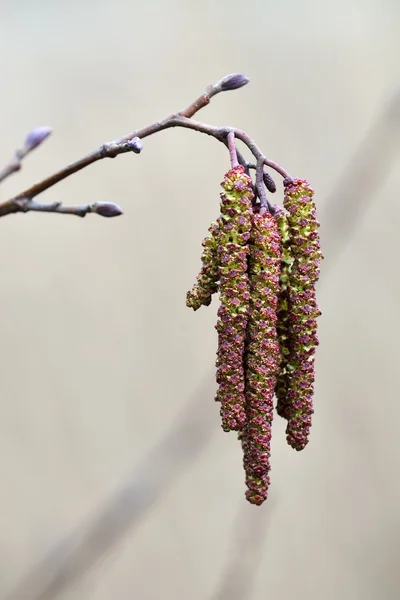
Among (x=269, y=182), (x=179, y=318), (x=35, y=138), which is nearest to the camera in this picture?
(x=35, y=138)

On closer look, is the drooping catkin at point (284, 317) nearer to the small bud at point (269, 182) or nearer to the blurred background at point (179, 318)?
the small bud at point (269, 182)

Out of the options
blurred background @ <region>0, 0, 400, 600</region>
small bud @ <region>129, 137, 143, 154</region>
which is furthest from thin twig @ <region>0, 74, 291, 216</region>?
blurred background @ <region>0, 0, 400, 600</region>

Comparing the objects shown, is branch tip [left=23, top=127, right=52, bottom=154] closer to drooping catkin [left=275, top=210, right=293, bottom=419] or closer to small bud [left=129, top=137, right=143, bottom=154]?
small bud [left=129, top=137, right=143, bottom=154]

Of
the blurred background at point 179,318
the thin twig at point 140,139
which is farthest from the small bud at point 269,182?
the blurred background at point 179,318

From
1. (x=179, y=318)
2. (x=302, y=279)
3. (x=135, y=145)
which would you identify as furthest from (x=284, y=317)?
(x=179, y=318)

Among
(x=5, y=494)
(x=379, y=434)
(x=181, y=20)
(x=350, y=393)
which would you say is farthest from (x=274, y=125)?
(x=5, y=494)

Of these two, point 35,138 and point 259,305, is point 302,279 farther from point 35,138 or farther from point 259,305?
point 35,138
